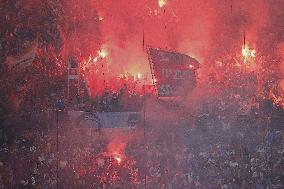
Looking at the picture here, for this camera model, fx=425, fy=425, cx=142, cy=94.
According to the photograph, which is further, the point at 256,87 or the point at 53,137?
the point at 256,87

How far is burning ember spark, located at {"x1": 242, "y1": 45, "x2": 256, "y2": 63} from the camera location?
2614 centimetres

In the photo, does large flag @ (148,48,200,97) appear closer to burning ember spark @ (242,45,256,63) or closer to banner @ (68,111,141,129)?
banner @ (68,111,141,129)

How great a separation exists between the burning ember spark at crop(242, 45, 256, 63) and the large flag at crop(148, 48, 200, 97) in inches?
343

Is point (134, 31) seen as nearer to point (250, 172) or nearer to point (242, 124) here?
point (242, 124)

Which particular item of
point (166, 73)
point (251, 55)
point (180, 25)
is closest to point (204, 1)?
point (180, 25)

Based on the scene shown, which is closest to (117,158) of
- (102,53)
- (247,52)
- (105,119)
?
(105,119)

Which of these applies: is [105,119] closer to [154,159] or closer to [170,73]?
[154,159]

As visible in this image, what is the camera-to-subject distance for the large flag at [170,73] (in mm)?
17156

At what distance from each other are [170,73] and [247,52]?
34.4 feet

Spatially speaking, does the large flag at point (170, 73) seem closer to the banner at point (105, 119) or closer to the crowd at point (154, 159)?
the crowd at point (154, 159)

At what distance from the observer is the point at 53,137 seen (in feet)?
51.4

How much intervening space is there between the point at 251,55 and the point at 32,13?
44.9 ft

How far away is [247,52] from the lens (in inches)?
1040

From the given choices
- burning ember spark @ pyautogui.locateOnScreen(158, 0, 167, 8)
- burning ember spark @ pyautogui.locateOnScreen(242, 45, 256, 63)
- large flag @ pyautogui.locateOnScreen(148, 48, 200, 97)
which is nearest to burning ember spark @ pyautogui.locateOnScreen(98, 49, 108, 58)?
burning ember spark @ pyautogui.locateOnScreen(158, 0, 167, 8)
